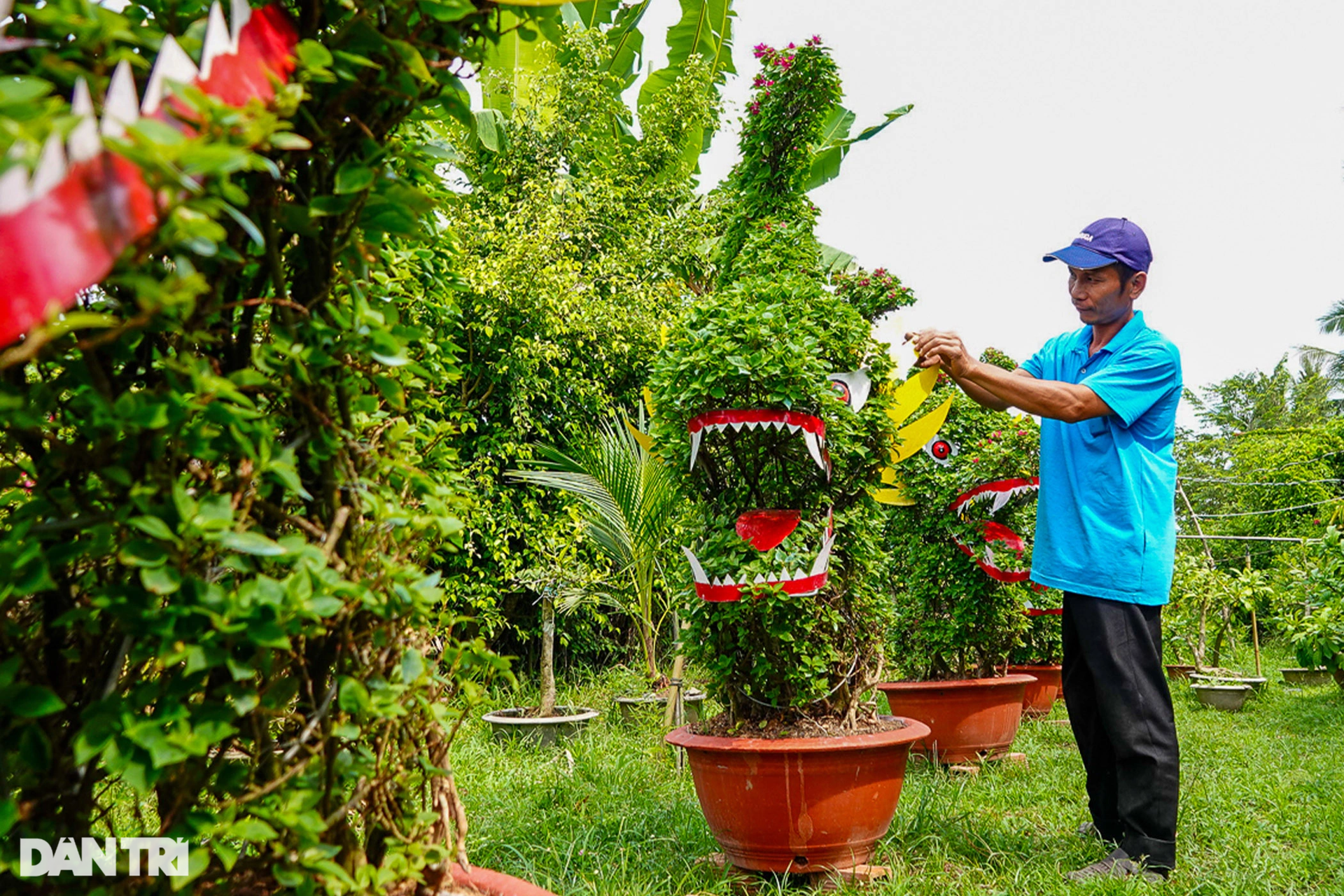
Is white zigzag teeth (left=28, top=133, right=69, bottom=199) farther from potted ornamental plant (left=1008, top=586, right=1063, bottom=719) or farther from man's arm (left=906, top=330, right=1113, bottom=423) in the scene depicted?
potted ornamental plant (left=1008, top=586, right=1063, bottom=719)

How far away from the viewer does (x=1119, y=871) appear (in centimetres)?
278

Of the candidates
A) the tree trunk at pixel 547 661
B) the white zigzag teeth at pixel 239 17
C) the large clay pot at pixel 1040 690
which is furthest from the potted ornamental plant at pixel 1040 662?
the white zigzag teeth at pixel 239 17

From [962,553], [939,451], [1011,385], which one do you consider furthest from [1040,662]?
[1011,385]

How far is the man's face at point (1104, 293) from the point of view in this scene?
3.14 m

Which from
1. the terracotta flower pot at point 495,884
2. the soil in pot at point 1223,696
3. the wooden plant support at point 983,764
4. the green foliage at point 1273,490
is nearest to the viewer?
the terracotta flower pot at point 495,884

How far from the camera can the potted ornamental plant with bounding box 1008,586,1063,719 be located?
6609mm

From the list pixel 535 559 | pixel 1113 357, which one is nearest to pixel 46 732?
pixel 1113 357

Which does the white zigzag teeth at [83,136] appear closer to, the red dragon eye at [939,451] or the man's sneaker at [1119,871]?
the man's sneaker at [1119,871]

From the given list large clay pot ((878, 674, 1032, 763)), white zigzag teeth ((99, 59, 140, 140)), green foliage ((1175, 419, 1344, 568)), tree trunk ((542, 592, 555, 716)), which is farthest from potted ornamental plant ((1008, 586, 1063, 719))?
green foliage ((1175, 419, 1344, 568))

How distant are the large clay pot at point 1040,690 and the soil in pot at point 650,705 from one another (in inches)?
87.8

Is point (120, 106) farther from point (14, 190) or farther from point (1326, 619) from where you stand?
point (1326, 619)

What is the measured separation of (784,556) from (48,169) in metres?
2.49

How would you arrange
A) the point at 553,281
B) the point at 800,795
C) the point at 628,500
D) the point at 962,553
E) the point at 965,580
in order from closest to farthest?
the point at 800,795 < the point at 965,580 < the point at 962,553 < the point at 628,500 < the point at 553,281

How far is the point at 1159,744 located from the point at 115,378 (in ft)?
9.54
